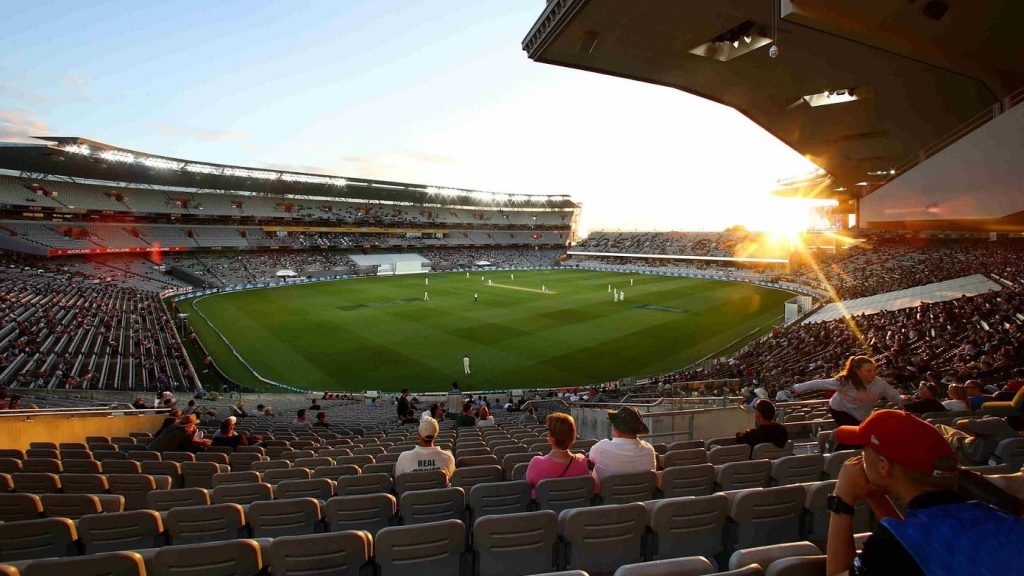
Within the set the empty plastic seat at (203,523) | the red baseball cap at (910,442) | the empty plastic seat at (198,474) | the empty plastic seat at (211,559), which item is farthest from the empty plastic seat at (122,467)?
the red baseball cap at (910,442)

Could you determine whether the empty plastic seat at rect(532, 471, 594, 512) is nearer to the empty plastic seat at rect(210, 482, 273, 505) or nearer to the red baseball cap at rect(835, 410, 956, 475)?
the empty plastic seat at rect(210, 482, 273, 505)

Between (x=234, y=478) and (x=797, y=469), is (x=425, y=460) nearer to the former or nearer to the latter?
(x=234, y=478)

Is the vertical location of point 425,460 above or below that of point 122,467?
above

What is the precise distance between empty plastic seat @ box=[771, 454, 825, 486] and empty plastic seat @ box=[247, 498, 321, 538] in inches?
163

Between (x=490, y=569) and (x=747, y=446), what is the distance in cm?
369

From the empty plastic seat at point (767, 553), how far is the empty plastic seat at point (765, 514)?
3.43ft

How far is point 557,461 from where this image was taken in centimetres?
459

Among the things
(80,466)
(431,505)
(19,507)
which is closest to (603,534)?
(431,505)

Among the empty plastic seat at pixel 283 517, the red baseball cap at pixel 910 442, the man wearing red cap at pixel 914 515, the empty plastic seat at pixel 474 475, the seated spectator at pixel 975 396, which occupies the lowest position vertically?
the empty plastic seat at pixel 474 475

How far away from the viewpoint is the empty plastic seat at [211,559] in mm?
2842

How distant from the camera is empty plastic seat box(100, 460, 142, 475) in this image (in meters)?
6.30

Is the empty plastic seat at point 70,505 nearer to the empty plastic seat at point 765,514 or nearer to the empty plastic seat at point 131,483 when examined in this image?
the empty plastic seat at point 131,483

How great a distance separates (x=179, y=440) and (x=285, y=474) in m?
3.27

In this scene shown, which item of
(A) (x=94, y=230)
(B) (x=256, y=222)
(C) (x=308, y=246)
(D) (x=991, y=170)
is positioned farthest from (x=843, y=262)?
(A) (x=94, y=230)
